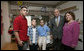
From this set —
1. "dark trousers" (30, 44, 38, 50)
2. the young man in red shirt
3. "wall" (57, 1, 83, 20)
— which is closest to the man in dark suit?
"dark trousers" (30, 44, 38, 50)

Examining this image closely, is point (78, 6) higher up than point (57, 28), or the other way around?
point (78, 6)

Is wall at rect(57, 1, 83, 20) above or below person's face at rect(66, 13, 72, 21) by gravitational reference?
above

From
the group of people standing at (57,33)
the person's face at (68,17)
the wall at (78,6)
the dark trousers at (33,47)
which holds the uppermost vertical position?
the wall at (78,6)

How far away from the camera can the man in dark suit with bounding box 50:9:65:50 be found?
89cm

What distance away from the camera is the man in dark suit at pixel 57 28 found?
0.89 metres

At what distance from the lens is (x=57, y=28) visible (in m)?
0.89

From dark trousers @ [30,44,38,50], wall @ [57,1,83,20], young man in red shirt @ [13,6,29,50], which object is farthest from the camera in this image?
wall @ [57,1,83,20]

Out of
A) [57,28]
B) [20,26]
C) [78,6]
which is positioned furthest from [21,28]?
[78,6]

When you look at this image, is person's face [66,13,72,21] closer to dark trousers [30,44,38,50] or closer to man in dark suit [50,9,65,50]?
man in dark suit [50,9,65,50]

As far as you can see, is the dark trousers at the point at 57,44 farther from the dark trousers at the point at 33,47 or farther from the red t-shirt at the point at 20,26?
the red t-shirt at the point at 20,26

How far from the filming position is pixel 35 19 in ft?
2.68

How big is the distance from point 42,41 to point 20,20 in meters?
0.42

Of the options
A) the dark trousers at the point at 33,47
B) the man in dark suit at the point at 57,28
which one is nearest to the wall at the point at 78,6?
the man in dark suit at the point at 57,28

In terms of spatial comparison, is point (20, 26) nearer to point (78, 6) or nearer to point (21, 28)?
point (21, 28)
